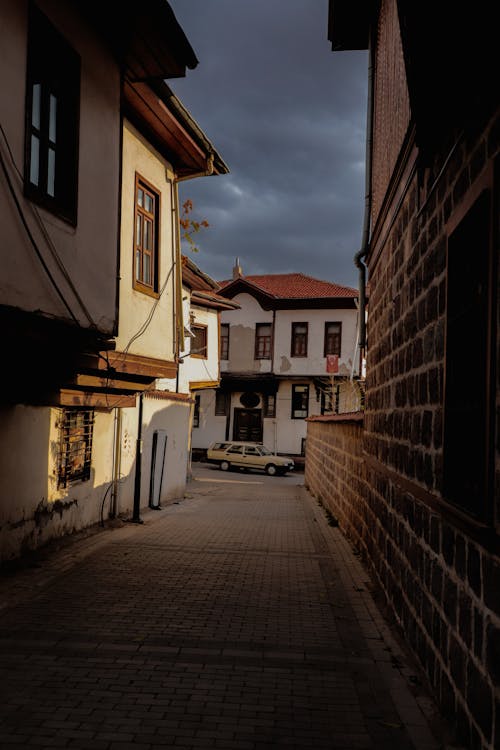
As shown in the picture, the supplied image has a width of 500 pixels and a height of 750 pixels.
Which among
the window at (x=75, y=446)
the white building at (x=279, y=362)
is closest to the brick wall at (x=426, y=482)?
the window at (x=75, y=446)

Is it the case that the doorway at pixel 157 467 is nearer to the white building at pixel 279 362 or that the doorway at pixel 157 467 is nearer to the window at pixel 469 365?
the window at pixel 469 365

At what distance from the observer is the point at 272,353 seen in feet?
125

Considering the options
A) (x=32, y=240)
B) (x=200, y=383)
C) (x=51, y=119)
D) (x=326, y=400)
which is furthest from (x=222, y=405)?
(x=32, y=240)

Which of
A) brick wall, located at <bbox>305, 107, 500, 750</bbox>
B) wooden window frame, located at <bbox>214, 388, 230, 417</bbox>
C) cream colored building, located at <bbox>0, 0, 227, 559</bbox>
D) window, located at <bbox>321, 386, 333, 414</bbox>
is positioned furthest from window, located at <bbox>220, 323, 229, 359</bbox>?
brick wall, located at <bbox>305, 107, 500, 750</bbox>

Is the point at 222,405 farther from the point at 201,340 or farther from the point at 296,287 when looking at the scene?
the point at 201,340

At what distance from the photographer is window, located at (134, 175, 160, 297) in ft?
36.0

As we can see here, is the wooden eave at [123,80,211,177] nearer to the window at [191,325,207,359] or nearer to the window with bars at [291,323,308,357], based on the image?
the window at [191,325,207,359]

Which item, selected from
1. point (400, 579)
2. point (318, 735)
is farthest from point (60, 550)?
point (318, 735)

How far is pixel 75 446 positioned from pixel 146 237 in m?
3.63

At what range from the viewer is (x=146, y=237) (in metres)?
11.5

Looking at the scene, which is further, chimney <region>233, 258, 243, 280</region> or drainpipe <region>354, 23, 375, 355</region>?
chimney <region>233, 258, 243, 280</region>

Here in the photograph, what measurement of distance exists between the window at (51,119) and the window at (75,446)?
345 cm

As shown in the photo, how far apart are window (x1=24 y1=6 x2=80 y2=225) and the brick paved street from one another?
4.03 metres

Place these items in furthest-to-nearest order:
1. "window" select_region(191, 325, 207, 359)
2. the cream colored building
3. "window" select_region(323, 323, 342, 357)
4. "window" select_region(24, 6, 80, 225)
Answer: "window" select_region(323, 323, 342, 357) → "window" select_region(191, 325, 207, 359) → "window" select_region(24, 6, 80, 225) → the cream colored building
